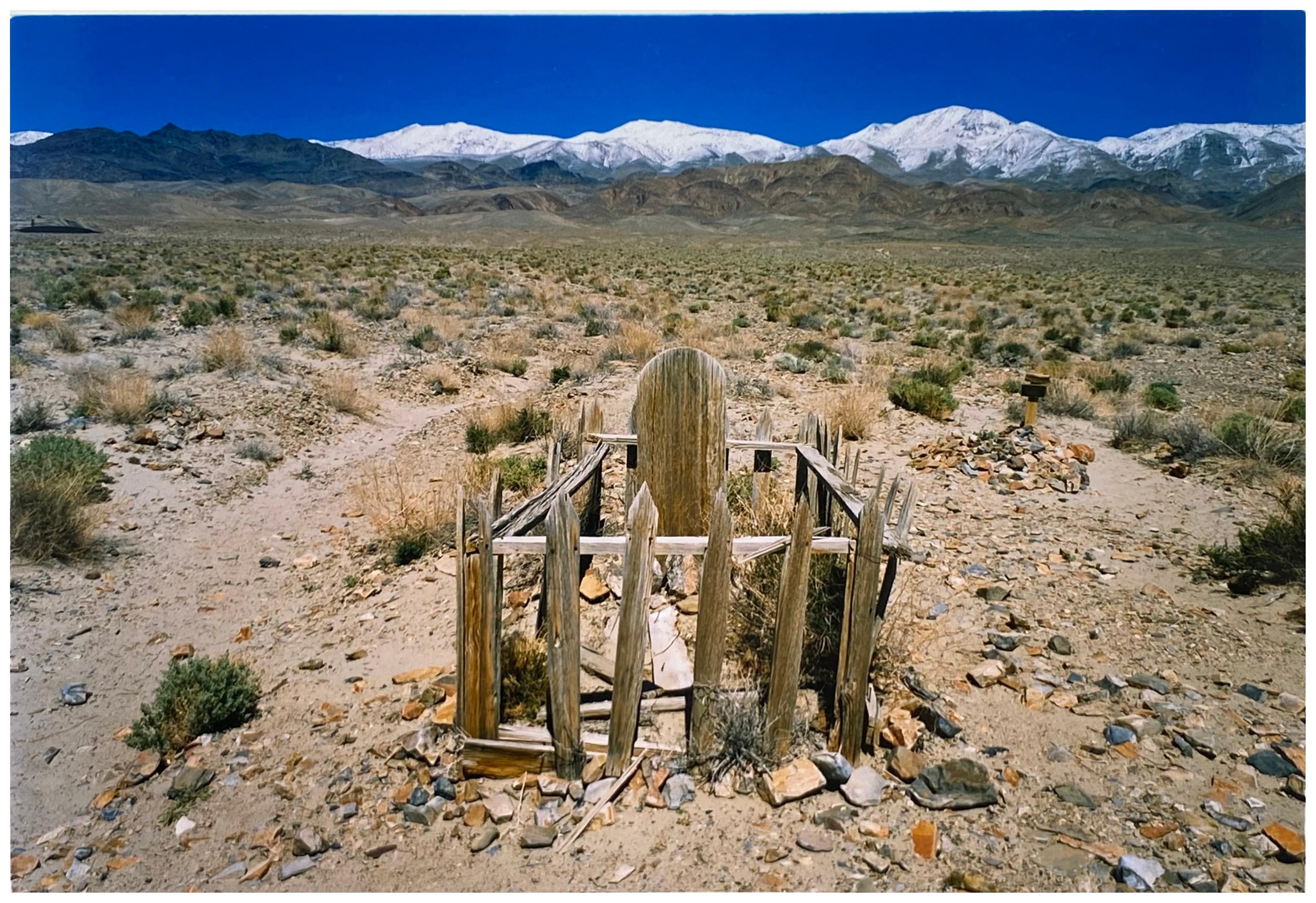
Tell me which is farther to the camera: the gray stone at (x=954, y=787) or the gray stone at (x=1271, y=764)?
the gray stone at (x=1271, y=764)

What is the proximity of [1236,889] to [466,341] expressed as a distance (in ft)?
41.3

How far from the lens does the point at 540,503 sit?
10.9 ft

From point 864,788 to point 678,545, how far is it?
1.14 metres

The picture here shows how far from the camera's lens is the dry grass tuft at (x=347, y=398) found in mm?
8867

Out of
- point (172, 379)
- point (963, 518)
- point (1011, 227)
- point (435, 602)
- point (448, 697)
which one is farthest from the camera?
point (1011, 227)

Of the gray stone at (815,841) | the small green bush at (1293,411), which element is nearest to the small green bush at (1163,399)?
the small green bush at (1293,411)

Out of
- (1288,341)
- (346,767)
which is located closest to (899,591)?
(346,767)

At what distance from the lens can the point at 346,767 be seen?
300 centimetres

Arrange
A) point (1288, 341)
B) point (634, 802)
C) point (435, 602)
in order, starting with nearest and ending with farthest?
point (634, 802) < point (435, 602) < point (1288, 341)

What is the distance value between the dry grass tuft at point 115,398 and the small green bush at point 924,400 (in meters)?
8.36

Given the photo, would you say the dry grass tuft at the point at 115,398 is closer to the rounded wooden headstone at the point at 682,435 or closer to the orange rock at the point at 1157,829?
the rounded wooden headstone at the point at 682,435

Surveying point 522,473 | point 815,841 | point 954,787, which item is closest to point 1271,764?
point 954,787

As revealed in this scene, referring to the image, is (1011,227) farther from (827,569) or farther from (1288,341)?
(827,569)

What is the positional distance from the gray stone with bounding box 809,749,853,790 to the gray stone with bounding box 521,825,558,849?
3.37 ft
